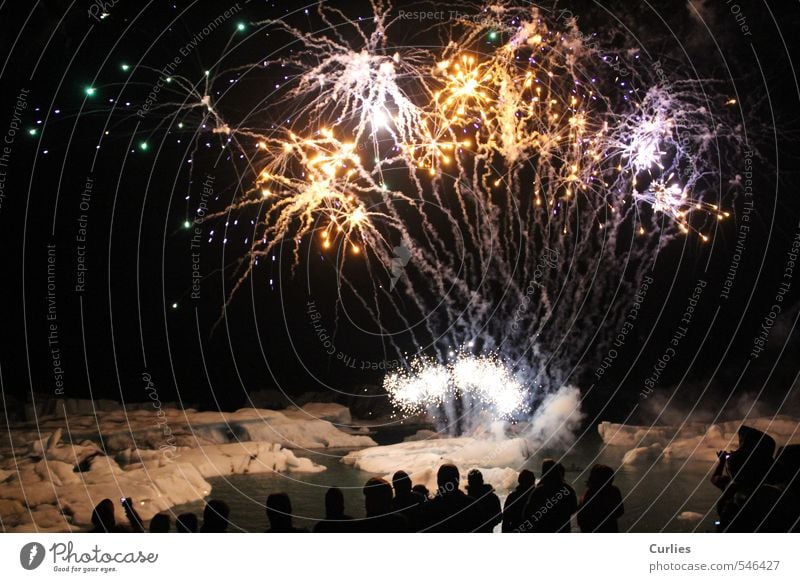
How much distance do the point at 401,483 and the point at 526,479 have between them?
0.92 metres

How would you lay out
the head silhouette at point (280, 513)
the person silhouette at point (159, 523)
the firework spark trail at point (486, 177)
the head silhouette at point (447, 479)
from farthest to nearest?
the firework spark trail at point (486, 177) → the head silhouette at point (447, 479) → the head silhouette at point (280, 513) → the person silhouette at point (159, 523)

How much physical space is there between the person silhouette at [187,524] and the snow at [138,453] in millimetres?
322

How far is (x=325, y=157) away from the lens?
6152 mm

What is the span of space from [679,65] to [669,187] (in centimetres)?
→ 100

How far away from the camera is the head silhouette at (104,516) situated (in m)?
5.36

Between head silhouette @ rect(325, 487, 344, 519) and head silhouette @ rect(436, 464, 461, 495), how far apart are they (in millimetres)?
740

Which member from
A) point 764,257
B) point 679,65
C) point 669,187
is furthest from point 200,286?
point 764,257

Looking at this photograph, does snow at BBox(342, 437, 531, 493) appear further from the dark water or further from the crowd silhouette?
the crowd silhouette

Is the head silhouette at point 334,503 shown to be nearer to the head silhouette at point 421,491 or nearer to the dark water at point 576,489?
the dark water at point 576,489

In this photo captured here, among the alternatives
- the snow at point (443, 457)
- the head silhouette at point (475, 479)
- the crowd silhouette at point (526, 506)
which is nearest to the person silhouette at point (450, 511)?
the crowd silhouette at point (526, 506)

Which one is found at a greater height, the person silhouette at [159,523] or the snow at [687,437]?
the snow at [687,437]

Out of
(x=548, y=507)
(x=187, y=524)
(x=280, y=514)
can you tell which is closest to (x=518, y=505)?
(x=548, y=507)

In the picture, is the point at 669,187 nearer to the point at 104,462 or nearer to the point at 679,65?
the point at 679,65

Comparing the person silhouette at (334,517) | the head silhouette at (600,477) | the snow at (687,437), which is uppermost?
the snow at (687,437)
